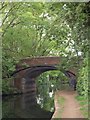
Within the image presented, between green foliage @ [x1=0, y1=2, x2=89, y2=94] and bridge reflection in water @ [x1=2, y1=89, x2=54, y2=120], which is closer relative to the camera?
green foliage @ [x1=0, y1=2, x2=89, y2=94]

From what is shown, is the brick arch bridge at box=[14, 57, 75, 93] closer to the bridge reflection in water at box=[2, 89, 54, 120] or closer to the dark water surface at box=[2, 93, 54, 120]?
the dark water surface at box=[2, 93, 54, 120]

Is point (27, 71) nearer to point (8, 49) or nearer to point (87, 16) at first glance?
point (8, 49)

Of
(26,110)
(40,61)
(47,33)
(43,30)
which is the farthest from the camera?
(40,61)

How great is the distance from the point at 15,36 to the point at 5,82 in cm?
436

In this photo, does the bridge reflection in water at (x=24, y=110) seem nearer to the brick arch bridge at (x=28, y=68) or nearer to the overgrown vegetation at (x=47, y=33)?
the overgrown vegetation at (x=47, y=33)

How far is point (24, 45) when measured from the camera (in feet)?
107

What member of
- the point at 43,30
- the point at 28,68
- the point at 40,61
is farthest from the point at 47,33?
the point at 28,68

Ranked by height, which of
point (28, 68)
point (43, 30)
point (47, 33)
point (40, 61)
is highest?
point (47, 33)

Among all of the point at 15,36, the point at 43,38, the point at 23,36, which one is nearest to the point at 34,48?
the point at 43,38

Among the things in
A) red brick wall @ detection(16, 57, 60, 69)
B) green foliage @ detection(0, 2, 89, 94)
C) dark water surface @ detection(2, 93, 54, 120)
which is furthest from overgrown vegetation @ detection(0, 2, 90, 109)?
dark water surface @ detection(2, 93, 54, 120)

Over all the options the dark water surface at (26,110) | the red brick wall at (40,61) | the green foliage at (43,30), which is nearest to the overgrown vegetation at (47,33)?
the green foliage at (43,30)

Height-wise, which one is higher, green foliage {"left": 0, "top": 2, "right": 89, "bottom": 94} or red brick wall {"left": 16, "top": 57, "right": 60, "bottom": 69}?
green foliage {"left": 0, "top": 2, "right": 89, "bottom": 94}

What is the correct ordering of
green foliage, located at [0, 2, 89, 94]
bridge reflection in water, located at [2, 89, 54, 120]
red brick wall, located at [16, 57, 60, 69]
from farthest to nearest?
red brick wall, located at [16, 57, 60, 69], bridge reflection in water, located at [2, 89, 54, 120], green foliage, located at [0, 2, 89, 94]

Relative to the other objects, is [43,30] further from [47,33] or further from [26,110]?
[47,33]
